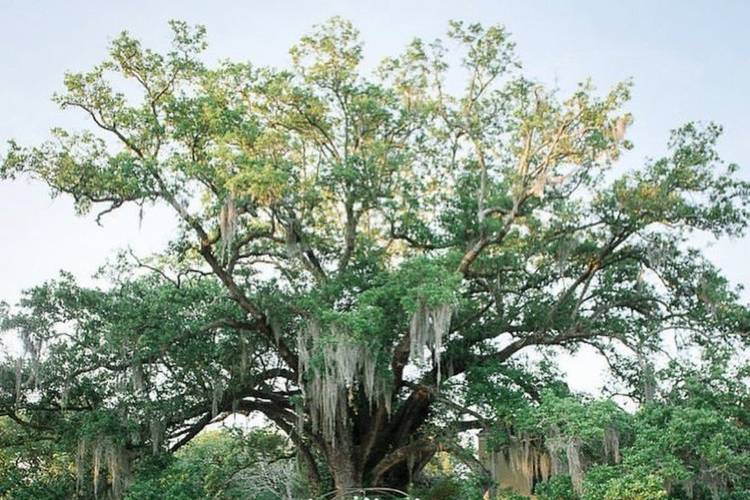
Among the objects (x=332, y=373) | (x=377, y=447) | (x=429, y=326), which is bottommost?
(x=377, y=447)

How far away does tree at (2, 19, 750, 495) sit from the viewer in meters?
12.5

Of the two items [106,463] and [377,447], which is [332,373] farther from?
[106,463]

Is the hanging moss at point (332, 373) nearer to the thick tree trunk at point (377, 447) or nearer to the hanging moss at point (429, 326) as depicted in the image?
the thick tree trunk at point (377, 447)

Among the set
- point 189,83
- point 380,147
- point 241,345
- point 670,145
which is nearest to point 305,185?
point 380,147

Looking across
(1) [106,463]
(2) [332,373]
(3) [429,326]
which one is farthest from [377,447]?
(1) [106,463]

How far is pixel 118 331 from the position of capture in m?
13.4

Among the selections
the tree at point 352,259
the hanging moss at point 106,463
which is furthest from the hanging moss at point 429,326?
the hanging moss at point 106,463

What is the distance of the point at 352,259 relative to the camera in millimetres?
14766

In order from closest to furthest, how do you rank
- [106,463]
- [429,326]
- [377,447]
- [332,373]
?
[429,326], [332,373], [106,463], [377,447]

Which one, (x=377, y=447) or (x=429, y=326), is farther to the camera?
(x=377, y=447)

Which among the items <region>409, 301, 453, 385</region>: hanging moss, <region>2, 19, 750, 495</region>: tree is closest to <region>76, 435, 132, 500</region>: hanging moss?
<region>2, 19, 750, 495</region>: tree

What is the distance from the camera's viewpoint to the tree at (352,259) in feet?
40.9

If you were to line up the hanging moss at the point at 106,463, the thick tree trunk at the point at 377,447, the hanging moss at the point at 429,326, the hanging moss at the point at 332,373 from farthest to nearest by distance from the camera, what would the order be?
1. the thick tree trunk at the point at 377,447
2. the hanging moss at the point at 106,463
3. the hanging moss at the point at 332,373
4. the hanging moss at the point at 429,326

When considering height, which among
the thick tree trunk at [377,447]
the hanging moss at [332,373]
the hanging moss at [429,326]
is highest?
the hanging moss at [429,326]
